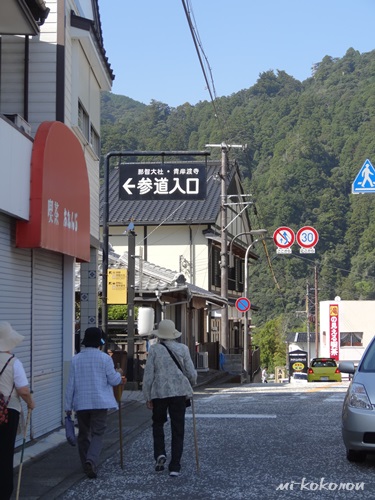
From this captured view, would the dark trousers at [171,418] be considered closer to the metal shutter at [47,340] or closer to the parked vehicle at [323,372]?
the metal shutter at [47,340]

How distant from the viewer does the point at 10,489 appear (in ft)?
24.7

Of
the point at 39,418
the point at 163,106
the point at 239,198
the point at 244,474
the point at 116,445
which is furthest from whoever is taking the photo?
the point at 163,106

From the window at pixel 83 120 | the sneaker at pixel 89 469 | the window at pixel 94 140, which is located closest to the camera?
the sneaker at pixel 89 469

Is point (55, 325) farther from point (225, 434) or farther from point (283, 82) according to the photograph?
point (283, 82)

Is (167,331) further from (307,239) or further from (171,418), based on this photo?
(307,239)

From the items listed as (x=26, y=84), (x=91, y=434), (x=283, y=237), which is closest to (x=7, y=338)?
(x=91, y=434)

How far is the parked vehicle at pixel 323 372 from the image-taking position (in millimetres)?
41750

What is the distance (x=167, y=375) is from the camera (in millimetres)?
10141

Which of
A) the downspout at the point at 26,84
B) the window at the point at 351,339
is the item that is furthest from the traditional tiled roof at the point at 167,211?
the window at the point at 351,339

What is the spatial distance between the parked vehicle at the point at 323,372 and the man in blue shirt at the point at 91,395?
3276 cm

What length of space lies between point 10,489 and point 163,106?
104 m

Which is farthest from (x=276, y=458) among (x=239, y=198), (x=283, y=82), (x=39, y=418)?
(x=283, y=82)

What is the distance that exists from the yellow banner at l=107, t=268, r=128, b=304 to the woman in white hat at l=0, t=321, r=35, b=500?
15517 millimetres

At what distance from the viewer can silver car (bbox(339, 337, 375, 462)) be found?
9.98 meters
